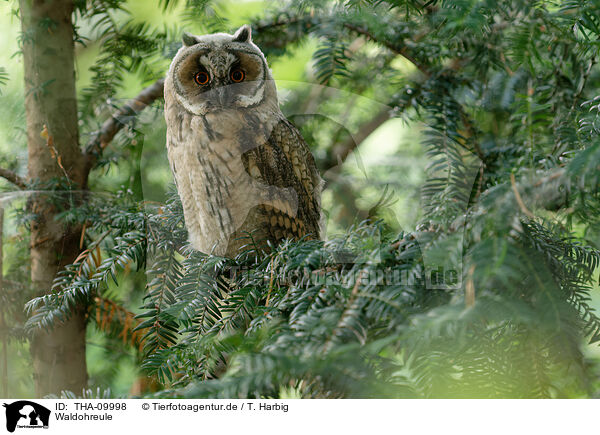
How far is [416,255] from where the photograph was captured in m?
0.33

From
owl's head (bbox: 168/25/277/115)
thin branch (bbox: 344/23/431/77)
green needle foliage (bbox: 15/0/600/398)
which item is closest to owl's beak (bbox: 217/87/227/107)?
owl's head (bbox: 168/25/277/115)

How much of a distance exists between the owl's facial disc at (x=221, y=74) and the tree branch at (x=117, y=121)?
0.10 meters

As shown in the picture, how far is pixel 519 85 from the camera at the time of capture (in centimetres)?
71

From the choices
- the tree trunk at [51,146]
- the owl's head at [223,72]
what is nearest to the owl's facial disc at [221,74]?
the owl's head at [223,72]

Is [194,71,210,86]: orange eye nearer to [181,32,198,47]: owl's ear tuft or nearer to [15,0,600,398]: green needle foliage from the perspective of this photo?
[181,32,198,47]: owl's ear tuft

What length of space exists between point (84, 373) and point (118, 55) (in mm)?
497

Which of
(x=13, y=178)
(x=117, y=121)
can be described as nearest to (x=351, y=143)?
(x=117, y=121)

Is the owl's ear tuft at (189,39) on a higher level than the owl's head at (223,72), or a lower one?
higher

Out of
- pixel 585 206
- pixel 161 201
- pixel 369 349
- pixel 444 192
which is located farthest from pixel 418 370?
pixel 161 201
